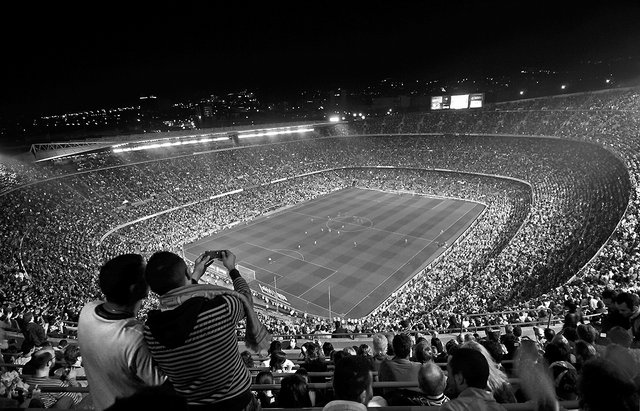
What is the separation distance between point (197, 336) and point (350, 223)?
133 feet

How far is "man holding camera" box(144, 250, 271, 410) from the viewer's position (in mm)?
2162

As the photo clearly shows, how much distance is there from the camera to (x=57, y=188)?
3831 centimetres

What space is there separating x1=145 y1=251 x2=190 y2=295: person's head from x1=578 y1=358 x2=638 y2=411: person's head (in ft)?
8.45

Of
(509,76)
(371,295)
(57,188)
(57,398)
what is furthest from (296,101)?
(57,398)

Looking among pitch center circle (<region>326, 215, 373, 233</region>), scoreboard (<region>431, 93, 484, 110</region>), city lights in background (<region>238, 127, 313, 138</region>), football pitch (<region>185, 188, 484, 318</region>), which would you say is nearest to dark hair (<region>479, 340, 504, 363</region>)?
football pitch (<region>185, 188, 484, 318</region>)

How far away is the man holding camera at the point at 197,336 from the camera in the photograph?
85.1 inches

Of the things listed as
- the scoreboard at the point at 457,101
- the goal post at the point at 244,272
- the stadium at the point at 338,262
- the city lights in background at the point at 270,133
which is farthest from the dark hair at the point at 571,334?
the scoreboard at the point at 457,101

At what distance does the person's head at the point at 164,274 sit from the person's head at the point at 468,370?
205 cm

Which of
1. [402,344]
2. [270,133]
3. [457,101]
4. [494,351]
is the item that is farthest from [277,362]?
[457,101]

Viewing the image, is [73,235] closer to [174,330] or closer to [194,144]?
[194,144]

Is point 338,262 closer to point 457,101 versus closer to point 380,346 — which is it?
point 380,346

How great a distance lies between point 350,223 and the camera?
42.3 metres

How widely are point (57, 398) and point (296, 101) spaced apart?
165 meters

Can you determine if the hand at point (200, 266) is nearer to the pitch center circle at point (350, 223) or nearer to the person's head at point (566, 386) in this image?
the person's head at point (566, 386)
